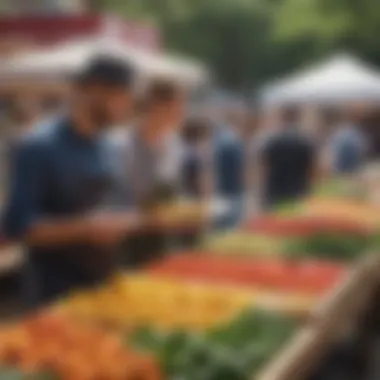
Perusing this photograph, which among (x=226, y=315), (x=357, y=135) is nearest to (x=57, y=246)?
(x=226, y=315)

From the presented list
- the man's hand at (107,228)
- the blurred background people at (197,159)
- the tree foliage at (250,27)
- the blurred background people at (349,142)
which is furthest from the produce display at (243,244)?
the blurred background people at (349,142)

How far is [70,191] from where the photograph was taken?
2.26 metres

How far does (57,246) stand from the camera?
230 cm

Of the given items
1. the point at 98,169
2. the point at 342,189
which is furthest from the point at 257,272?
the point at 342,189

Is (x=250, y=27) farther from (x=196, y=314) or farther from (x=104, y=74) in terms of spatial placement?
(x=196, y=314)

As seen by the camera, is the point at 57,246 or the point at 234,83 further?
the point at 234,83

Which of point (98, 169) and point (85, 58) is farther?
point (85, 58)

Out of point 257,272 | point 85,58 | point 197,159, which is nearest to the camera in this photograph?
point 257,272

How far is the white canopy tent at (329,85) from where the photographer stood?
12.4ft

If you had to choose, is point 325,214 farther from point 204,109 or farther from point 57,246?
point 57,246

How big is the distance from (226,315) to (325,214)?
1.59 meters

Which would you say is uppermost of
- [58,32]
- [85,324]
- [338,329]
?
[58,32]

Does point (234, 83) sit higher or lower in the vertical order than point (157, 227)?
higher

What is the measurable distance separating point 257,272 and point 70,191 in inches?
18.7
